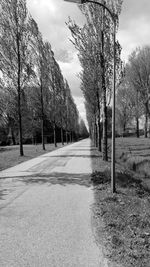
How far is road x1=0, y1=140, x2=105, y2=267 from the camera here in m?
3.73

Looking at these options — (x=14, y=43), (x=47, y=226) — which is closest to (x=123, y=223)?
(x=47, y=226)

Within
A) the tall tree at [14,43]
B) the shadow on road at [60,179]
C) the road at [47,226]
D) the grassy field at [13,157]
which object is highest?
the tall tree at [14,43]

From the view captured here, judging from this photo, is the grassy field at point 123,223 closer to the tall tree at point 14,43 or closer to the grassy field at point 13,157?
the grassy field at point 13,157

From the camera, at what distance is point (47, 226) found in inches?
199

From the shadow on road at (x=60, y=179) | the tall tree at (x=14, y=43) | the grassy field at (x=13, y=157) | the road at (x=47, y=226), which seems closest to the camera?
the road at (x=47, y=226)

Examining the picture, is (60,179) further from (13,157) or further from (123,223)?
(13,157)

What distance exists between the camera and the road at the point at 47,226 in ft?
12.2

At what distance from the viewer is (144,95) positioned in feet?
126

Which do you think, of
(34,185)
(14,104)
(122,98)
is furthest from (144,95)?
(34,185)

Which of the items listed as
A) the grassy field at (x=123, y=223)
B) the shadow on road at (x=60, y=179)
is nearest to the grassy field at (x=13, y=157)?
the shadow on road at (x=60, y=179)

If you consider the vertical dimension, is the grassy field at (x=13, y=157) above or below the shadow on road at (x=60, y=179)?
above

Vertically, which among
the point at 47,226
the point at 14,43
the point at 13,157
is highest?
the point at 14,43

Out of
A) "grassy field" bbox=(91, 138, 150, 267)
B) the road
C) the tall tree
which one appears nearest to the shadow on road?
the road

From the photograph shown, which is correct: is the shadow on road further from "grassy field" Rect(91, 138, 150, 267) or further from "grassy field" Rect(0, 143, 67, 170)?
"grassy field" Rect(0, 143, 67, 170)
